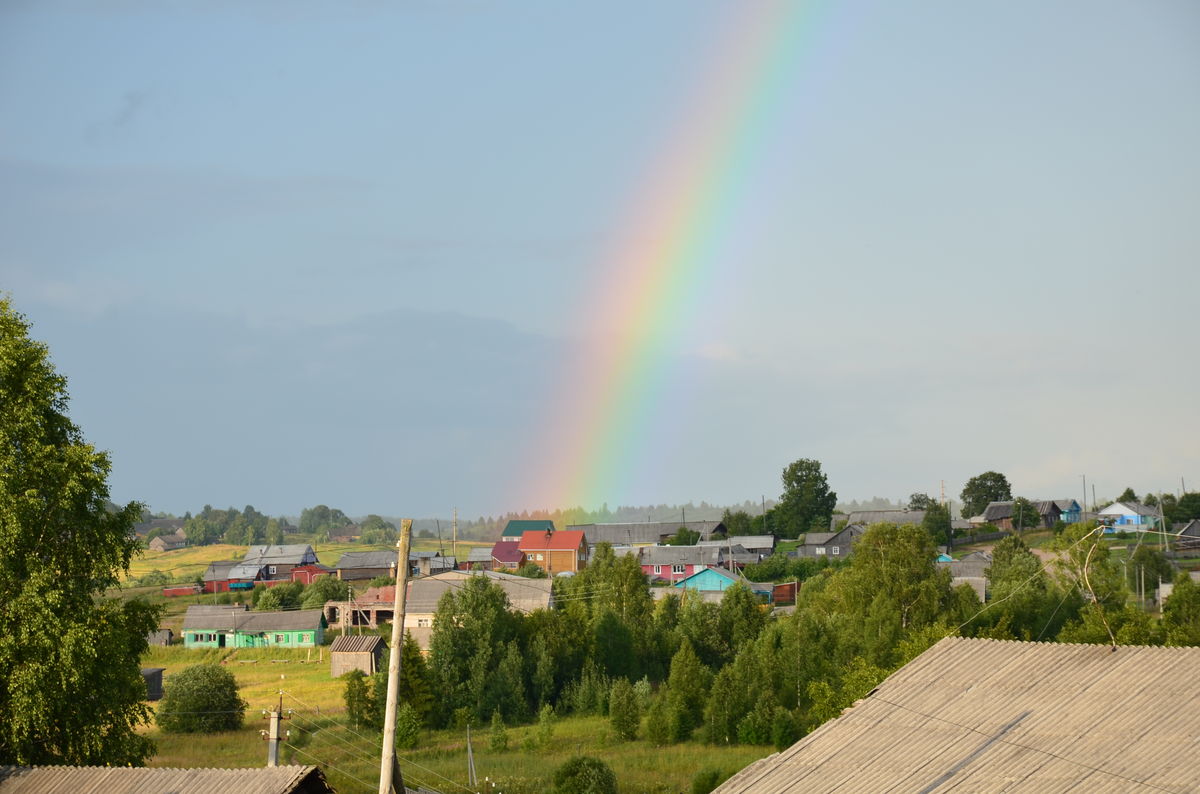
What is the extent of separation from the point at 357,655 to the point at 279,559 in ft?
207

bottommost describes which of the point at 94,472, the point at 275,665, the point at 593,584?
the point at 275,665

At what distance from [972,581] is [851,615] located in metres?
22.6

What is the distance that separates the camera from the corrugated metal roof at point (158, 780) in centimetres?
1625

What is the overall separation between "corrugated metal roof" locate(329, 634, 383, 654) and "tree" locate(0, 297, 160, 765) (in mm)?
31580

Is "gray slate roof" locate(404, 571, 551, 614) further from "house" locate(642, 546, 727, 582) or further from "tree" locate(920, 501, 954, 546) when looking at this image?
"tree" locate(920, 501, 954, 546)

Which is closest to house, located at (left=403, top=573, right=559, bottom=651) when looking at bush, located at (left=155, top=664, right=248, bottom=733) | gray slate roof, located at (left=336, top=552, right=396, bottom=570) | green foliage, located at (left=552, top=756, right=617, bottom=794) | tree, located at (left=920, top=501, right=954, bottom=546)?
bush, located at (left=155, top=664, right=248, bottom=733)

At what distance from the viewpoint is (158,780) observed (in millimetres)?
17125

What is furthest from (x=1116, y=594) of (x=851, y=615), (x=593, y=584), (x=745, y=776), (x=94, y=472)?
(x=94, y=472)

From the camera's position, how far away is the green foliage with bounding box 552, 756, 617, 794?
28.8m

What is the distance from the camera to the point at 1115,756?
13188 millimetres

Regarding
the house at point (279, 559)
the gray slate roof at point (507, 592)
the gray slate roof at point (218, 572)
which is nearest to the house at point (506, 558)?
the house at point (279, 559)

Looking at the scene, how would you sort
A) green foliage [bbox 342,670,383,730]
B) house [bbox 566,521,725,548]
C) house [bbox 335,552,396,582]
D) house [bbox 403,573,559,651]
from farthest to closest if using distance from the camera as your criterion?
1. house [bbox 566,521,725,548]
2. house [bbox 335,552,396,582]
3. house [bbox 403,573,559,651]
4. green foliage [bbox 342,670,383,730]

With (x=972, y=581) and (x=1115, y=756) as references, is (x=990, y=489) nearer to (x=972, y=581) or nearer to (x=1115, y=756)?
(x=972, y=581)

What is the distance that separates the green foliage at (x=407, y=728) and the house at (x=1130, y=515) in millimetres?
89075
